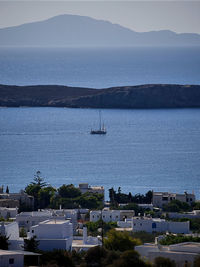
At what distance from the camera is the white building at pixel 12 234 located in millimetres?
20094

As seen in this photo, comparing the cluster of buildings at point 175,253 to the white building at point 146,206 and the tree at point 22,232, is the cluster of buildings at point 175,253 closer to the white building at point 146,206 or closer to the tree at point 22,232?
the tree at point 22,232

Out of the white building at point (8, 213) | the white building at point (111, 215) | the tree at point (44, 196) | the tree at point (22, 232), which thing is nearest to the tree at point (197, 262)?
the tree at point (22, 232)

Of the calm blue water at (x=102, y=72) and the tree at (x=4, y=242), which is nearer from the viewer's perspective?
the tree at (x=4, y=242)

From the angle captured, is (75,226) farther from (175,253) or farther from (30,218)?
(175,253)

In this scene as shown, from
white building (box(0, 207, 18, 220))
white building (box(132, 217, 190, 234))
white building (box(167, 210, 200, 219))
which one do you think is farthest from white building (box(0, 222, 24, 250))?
white building (box(167, 210, 200, 219))

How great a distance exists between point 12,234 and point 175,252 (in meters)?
4.76

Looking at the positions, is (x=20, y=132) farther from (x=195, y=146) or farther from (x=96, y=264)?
(x=96, y=264)

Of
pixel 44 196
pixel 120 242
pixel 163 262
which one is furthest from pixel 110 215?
pixel 163 262

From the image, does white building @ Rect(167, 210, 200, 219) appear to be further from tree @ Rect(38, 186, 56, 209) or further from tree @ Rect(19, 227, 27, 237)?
tree @ Rect(19, 227, 27, 237)

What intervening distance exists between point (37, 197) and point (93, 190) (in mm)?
2907

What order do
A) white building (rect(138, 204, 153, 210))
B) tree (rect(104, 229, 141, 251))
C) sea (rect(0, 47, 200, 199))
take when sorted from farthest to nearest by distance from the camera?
sea (rect(0, 47, 200, 199)) < white building (rect(138, 204, 153, 210)) < tree (rect(104, 229, 141, 251))

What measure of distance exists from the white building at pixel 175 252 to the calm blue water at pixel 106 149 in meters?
21.7

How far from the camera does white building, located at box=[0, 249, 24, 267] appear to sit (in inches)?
659

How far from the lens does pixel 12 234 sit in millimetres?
21891
